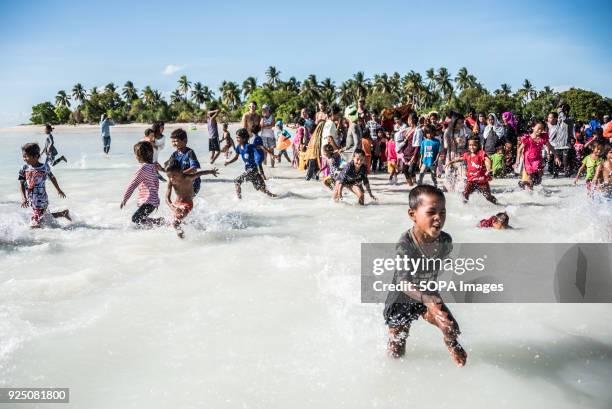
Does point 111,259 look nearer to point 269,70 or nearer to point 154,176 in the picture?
point 154,176

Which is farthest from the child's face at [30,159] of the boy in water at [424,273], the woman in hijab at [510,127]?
the woman in hijab at [510,127]

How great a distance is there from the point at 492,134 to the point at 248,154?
20.8 feet

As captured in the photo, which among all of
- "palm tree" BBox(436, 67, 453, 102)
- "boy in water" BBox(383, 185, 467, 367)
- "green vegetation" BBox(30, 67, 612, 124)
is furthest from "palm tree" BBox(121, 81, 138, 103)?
"boy in water" BBox(383, 185, 467, 367)

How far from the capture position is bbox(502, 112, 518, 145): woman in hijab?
12758 mm

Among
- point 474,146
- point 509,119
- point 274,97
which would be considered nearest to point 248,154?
point 474,146

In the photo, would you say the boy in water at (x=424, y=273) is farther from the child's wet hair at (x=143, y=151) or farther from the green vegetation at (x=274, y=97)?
the green vegetation at (x=274, y=97)

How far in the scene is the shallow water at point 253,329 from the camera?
304cm

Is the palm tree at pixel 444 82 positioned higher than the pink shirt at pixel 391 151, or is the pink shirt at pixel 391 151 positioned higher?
the palm tree at pixel 444 82

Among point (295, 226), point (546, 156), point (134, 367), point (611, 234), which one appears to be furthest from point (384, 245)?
point (546, 156)

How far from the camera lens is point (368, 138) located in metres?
11.9

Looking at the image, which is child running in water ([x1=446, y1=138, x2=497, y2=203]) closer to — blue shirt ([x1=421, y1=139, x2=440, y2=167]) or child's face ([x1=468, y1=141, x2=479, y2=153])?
child's face ([x1=468, y1=141, x2=479, y2=153])

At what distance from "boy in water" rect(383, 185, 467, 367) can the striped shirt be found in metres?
4.10

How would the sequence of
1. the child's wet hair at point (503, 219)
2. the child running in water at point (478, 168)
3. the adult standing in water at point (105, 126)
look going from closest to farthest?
1. the child's wet hair at point (503, 219)
2. the child running in water at point (478, 168)
3. the adult standing in water at point (105, 126)

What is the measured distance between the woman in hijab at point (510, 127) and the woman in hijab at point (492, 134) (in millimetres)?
860
